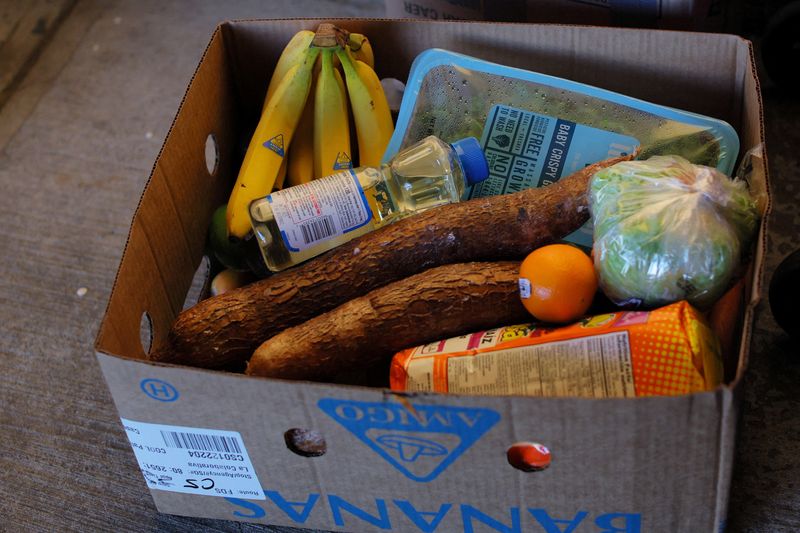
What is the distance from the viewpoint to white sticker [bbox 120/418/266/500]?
0.77m

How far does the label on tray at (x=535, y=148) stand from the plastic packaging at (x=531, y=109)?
0.01 m

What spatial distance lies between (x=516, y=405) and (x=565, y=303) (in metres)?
0.16

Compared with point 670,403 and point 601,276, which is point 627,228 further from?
point 670,403

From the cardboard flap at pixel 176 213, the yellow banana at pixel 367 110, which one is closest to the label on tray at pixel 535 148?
the yellow banana at pixel 367 110

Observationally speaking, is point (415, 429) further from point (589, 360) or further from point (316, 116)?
point (316, 116)

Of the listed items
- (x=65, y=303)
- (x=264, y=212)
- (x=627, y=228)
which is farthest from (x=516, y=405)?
(x=65, y=303)

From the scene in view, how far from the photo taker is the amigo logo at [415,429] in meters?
0.67

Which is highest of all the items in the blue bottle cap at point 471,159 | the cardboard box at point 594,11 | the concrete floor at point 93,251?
the cardboard box at point 594,11

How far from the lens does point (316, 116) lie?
1.04m

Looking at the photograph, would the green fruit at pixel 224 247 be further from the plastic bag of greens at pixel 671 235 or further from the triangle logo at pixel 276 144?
the plastic bag of greens at pixel 671 235

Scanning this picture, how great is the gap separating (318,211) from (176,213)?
20 cm

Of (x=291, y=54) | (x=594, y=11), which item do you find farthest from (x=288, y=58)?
(x=594, y=11)

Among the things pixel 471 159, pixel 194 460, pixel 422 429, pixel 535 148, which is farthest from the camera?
pixel 535 148

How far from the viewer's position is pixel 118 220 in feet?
4.35
